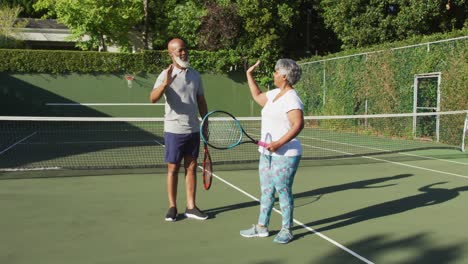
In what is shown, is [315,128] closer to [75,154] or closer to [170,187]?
[75,154]

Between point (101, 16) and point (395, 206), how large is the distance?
2336 centimetres

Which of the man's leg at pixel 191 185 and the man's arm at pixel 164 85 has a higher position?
the man's arm at pixel 164 85

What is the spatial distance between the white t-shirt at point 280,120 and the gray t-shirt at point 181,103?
107cm

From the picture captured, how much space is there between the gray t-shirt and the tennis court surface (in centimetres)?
108

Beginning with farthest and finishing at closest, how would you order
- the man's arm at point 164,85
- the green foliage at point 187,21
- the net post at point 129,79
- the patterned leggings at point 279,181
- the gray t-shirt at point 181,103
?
1. the green foliage at point 187,21
2. the net post at point 129,79
3. the gray t-shirt at point 181,103
4. the man's arm at point 164,85
5. the patterned leggings at point 279,181

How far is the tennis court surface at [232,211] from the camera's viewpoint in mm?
4285

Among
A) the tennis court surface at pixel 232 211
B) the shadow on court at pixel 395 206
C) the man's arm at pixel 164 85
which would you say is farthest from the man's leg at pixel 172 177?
the shadow on court at pixel 395 206

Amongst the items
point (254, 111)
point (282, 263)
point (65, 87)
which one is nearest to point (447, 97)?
point (282, 263)

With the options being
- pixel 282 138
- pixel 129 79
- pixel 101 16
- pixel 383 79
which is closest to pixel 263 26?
pixel 129 79

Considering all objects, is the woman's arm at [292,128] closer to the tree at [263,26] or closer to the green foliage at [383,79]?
the green foliage at [383,79]

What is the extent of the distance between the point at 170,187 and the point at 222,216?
2.45 feet

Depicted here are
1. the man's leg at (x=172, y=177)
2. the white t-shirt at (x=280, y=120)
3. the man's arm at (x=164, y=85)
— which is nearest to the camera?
the white t-shirt at (x=280, y=120)

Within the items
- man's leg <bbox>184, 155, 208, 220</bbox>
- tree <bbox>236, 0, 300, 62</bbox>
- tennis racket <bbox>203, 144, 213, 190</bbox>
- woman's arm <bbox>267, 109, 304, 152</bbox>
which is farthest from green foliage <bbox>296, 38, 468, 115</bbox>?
woman's arm <bbox>267, 109, 304, 152</bbox>

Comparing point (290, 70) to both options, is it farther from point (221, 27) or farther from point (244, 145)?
point (221, 27)
